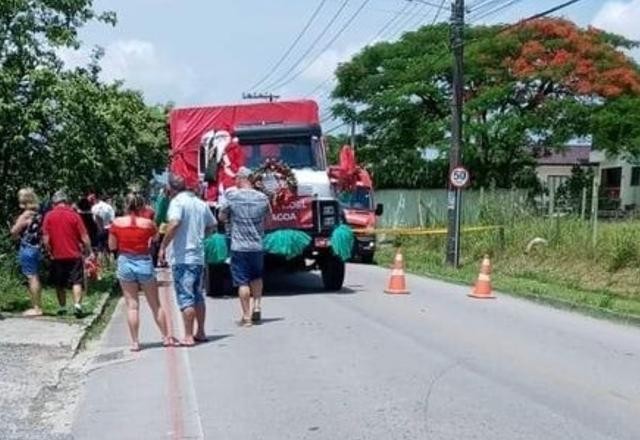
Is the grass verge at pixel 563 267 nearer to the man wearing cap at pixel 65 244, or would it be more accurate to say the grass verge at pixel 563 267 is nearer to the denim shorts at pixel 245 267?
the denim shorts at pixel 245 267

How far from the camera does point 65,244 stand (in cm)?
1311

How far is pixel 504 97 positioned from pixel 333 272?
2380 cm

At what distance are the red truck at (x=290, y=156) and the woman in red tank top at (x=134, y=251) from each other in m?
5.63

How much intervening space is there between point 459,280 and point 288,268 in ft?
16.3

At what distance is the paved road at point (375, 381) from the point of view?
708 centimetres

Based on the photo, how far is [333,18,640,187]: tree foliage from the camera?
38.7 metres

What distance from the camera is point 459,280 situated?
20.7m

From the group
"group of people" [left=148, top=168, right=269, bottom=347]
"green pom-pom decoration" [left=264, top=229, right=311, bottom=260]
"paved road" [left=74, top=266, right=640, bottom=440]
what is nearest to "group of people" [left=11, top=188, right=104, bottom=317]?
"paved road" [left=74, top=266, right=640, bottom=440]

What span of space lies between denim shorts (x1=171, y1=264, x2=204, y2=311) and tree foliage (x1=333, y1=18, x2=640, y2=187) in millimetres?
29511

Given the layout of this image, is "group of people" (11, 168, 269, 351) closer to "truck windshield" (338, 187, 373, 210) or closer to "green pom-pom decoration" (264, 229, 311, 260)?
"green pom-pom decoration" (264, 229, 311, 260)

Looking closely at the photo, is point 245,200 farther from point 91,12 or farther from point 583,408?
point 91,12

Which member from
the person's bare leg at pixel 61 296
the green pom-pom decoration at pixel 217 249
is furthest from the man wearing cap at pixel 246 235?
the green pom-pom decoration at pixel 217 249

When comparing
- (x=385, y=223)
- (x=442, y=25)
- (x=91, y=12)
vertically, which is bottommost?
(x=385, y=223)

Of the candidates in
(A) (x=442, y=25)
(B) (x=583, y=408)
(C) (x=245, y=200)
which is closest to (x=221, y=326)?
(C) (x=245, y=200)
